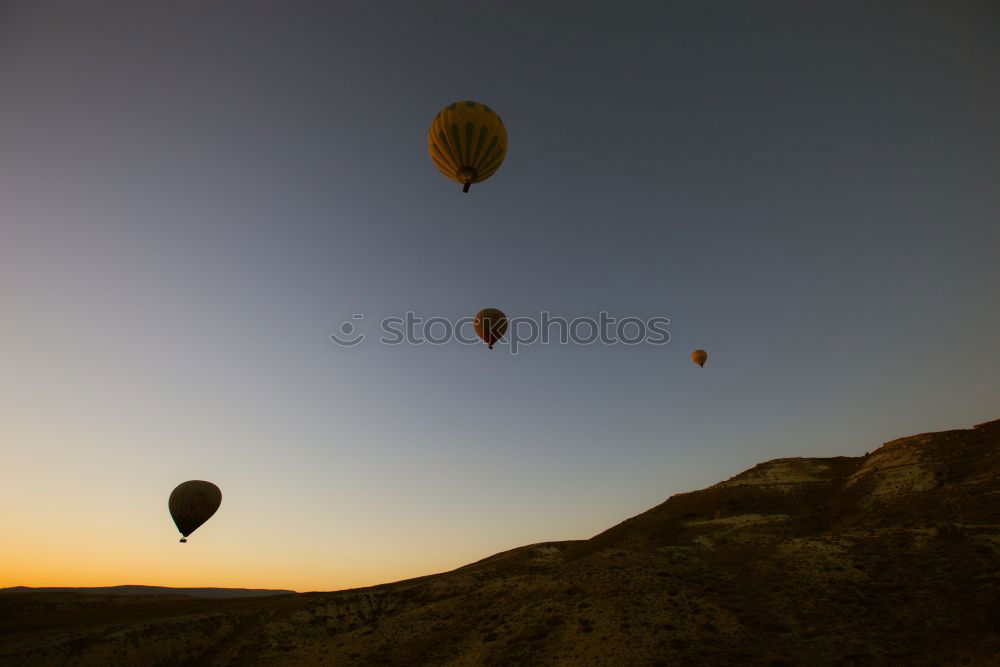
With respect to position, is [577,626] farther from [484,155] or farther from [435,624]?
[484,155]

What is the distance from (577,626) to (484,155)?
1038 inches

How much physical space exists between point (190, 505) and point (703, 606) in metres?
37.0

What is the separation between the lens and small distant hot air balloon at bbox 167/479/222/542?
3478 cm

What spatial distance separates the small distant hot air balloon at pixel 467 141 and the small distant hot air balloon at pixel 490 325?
38.8 feet

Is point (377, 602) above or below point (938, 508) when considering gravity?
below

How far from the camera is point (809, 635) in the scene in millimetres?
19844

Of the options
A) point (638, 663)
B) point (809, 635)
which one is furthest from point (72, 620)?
point (809, 635)

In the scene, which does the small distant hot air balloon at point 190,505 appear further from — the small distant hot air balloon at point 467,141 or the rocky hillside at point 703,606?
the small distant hot air balloon at point 467,141

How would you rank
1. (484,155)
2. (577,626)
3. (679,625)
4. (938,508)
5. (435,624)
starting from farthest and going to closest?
(938,508) → (435,624) → (484,155) → (577,626) → (679,625)

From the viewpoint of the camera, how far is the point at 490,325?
35125 millimetres

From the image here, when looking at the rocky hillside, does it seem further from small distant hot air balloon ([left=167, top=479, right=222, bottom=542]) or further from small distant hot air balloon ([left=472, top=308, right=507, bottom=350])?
small distant hot air balloon ([left=472, top=308, right=507, bottom=350])

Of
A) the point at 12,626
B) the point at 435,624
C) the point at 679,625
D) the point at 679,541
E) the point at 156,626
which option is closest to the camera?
the point at 679,625

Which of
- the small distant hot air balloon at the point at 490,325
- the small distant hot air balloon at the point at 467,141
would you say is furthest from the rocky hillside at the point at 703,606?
the small distant hot air balloon at the point at 467,141

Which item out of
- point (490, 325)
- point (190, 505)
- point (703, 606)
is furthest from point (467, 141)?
point (190, 505)
